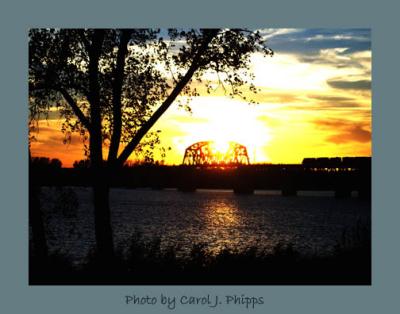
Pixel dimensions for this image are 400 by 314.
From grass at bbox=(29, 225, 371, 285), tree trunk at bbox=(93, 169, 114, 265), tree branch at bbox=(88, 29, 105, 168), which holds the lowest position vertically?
grass at bbox=(29, 225, 371, 285)

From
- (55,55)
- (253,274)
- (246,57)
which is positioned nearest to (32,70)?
(55,55)

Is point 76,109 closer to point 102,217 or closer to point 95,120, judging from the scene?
point 95,120

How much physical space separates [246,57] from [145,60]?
14.4 feet

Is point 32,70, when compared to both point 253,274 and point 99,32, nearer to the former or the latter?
point 99,32

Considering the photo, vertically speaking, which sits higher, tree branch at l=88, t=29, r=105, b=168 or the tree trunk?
tree branch at l=88, t=29, r=105, b=168

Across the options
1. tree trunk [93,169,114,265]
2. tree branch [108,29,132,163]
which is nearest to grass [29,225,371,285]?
tree trunk [93,169,114,265]

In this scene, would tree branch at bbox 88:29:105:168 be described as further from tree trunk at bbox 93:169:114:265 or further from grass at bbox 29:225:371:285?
grass at bbox 29:225:371:285

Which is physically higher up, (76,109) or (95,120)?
(76,109)

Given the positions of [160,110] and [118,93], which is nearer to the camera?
[160,110]

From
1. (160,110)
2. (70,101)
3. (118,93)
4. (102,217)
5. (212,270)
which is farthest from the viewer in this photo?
(118,93)

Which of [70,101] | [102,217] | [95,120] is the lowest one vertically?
[102,217]

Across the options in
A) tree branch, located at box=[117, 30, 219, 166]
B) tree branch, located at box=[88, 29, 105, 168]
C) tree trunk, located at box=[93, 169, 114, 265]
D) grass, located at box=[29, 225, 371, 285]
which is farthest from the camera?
tree branch, located at box=[88, 29, 105, 168]

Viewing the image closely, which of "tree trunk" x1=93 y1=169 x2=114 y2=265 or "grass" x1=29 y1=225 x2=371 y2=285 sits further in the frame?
"tree trunk" x1=93 y1=169 x2=114 y2=265

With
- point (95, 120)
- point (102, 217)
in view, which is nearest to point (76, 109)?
point (95, 120)
